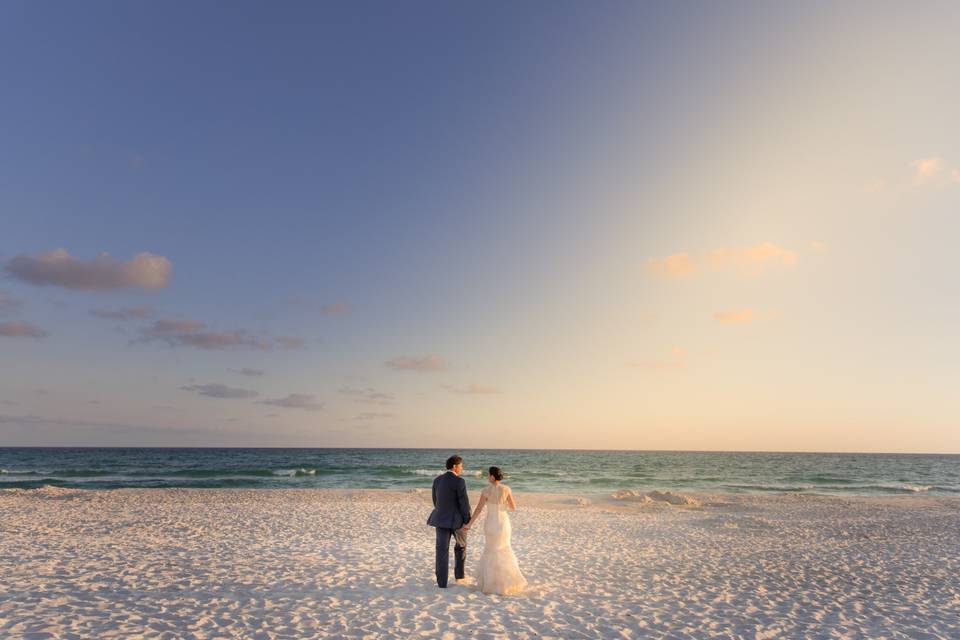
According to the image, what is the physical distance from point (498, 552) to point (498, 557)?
0.29 ft

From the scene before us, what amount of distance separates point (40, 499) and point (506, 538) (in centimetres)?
2898

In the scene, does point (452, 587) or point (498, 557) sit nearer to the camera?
point (498, 557)

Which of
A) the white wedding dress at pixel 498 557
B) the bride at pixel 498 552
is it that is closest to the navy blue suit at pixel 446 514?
the bride at pixel 498 552

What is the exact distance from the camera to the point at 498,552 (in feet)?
33.9

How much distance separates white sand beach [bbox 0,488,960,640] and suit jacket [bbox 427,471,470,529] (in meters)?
1.27

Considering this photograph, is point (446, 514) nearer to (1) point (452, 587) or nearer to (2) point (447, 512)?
(2) point (447, 512)

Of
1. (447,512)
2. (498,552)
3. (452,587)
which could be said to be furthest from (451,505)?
(452,587)

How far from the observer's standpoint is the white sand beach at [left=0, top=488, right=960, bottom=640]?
8.50m

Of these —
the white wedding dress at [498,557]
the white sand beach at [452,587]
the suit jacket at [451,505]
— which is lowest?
the white sand beach at [452,587]

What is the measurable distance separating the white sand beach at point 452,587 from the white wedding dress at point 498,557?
28 cm

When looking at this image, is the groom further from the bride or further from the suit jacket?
the bride

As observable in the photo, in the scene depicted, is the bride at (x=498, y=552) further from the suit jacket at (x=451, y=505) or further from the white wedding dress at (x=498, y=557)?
the suit jacket at (x=451, y=505)

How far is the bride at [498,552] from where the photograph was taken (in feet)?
33.4

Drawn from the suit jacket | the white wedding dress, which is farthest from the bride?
the suit jacket
